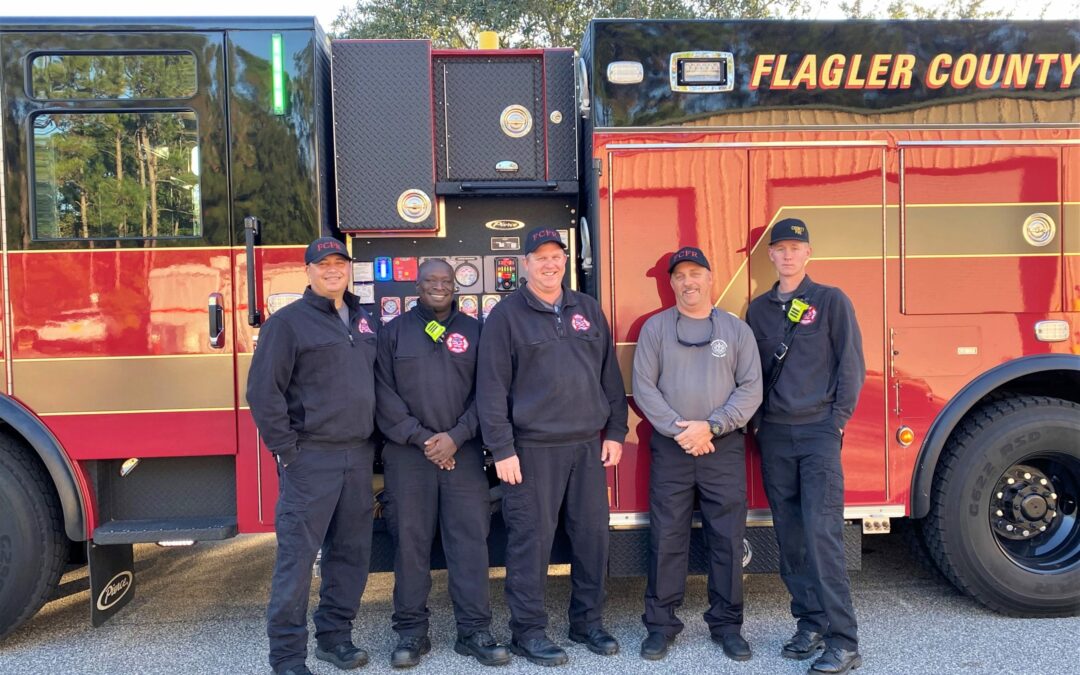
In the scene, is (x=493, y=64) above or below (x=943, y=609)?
above

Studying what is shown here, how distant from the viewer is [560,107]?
392cm

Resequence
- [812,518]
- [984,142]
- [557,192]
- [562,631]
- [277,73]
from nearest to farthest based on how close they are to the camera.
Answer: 1. [812,518]
2. [277,73]
3. [984,142]
4. [562,631]
5. [557,192]

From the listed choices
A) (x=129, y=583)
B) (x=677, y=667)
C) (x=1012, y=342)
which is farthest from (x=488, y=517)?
(x=1012, y=342)

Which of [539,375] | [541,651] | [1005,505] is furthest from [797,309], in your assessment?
[541,651]

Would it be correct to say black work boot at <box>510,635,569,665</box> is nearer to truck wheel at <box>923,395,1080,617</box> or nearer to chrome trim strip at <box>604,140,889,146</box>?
truck wheel at <box>923,395,1080,617</box>

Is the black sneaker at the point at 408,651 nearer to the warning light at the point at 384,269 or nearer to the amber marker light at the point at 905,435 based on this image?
the warning light at the point at 384,269

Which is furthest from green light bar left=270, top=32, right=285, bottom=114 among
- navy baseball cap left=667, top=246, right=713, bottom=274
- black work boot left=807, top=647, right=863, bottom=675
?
black work boot left=807, top=647, right=863, bottom=675

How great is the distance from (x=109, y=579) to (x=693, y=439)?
111 inches

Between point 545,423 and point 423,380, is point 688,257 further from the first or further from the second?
point 423,380

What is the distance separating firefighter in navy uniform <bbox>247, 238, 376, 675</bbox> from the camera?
10.8ft

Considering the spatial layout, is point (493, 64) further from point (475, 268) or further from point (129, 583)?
point (129, 583)

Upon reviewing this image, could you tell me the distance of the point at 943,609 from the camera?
403 cm

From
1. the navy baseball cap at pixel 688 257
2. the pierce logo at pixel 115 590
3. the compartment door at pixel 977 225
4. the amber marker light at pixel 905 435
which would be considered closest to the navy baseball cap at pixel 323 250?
the navy baseball cap at pixel 688 257

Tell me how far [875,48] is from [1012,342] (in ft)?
5.03
